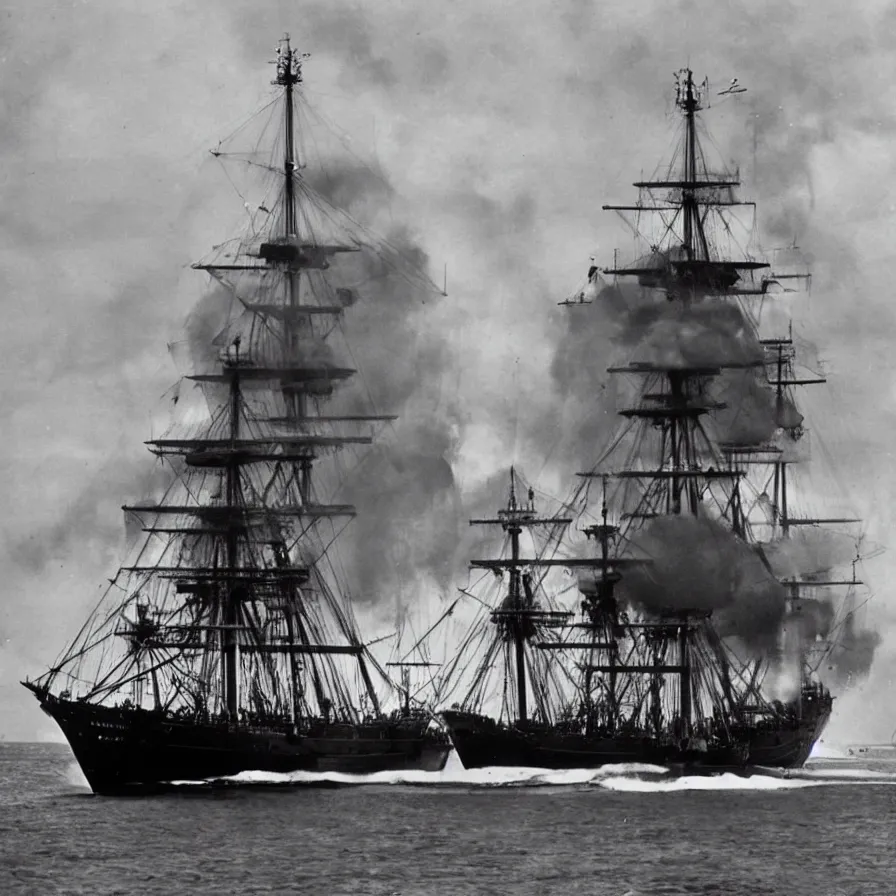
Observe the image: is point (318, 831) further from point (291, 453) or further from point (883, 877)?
point (291, 453)

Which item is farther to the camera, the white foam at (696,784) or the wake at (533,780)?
the white foam at (696,784)

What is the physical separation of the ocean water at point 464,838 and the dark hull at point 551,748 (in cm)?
61

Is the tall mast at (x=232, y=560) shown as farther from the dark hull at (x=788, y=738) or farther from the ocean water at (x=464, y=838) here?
the dark hull at (x=788, y=738)

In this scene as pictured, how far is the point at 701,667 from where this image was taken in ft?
362

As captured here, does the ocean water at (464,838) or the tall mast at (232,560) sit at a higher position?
the tall mast at (232,560)

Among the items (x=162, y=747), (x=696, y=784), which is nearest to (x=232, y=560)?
(x=162, y=747)

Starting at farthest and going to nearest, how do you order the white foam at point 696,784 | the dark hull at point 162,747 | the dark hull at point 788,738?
the dark hull at point 788,738 < the white foam at point 696,784 < the dark hull at point 162,747

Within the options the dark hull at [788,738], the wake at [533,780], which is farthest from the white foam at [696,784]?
the dark hull at [788,738]

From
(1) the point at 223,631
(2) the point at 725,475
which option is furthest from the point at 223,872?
(2) the point at 725,475

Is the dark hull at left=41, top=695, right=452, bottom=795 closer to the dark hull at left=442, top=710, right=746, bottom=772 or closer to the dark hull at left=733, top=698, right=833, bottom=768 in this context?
the dark hull at left=442, top=710, right=746, bottom=772

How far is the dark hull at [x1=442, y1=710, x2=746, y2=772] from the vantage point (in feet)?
349

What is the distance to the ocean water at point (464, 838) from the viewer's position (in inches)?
2625

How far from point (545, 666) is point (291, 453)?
54.2 ft

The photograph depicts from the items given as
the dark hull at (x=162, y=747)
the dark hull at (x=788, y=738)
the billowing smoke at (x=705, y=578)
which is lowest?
the dark hull at (x=162, y=747)
